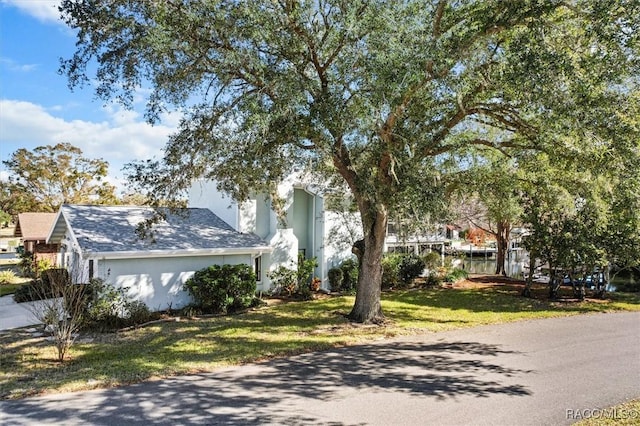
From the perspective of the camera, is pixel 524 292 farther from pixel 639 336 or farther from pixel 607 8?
pixel 607 8

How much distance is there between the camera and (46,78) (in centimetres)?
1063

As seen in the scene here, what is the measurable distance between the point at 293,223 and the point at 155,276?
26.0ft

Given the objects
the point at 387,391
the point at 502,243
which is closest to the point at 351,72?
the point at 387,391

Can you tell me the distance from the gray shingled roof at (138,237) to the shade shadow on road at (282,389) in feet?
Result: 22.6

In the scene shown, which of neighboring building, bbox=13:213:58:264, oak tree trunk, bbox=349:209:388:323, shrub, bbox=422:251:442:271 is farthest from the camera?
neighboring building, bbox=13:213:58:264

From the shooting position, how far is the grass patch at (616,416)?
6.08 metres

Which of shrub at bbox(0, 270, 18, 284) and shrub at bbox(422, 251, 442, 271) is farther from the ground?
shrub at bbox(422, 251, 442, 271)

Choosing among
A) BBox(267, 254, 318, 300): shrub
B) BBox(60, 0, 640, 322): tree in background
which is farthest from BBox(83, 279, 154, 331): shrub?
BBox(267, 254, 318, 300): shrub

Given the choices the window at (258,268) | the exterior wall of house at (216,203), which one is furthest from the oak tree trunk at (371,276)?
the exterior wall of house at (216,203)

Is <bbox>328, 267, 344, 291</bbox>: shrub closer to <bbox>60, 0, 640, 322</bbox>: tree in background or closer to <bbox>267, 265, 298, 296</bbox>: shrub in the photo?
<bbox>267, 265, 298, 296</bbox>: shrub

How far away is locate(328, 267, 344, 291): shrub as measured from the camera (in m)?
21.1

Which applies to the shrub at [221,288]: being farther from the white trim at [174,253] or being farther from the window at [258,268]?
the window at [258,268]

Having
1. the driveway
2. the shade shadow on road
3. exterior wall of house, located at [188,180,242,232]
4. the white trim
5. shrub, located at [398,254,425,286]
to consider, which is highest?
exterior wall of house, located at [188,180,242,232]

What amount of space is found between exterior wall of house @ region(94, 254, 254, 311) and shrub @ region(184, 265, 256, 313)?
46 cm
